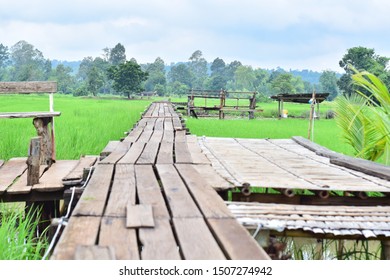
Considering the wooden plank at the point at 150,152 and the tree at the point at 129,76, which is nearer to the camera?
the wooden plank at the point at 150,152

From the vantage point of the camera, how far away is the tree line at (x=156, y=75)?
3970 centimetres

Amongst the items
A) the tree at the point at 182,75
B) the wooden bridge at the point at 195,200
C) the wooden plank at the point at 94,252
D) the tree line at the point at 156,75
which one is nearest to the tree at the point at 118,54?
the tree line at the point at 156,75

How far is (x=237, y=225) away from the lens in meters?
2.11

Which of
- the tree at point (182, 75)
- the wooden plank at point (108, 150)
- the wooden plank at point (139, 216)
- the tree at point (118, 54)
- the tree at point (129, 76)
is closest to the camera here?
the wooden plank at point (139, 216)

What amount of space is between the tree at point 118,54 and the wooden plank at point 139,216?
67.5 m

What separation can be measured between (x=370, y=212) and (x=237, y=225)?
1056mm

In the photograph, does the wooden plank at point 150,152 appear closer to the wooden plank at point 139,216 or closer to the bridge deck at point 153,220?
the bridge deck at point 153,220

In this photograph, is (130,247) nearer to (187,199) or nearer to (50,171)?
(187,199)

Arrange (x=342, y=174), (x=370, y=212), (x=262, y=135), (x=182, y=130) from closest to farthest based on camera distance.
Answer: (x=370, y=212), (x=342, y=174), (x=182, y=130), (x=262, y=135)

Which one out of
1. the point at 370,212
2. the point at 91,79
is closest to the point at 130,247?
the point at 370,212

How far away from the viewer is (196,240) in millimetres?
1892

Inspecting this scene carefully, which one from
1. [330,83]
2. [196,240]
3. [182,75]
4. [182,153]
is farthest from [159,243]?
[182,75]

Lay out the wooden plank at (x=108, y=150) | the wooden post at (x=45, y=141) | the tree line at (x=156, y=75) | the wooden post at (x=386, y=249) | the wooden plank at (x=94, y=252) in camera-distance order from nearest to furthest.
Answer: the wooden plank at (x=94, y=252), the wooden post at (x=386, y=249), the wooden plank at (x=108, y=150), the wooden post at (x=45, y=141), the tree line at (x=156, y=75)
